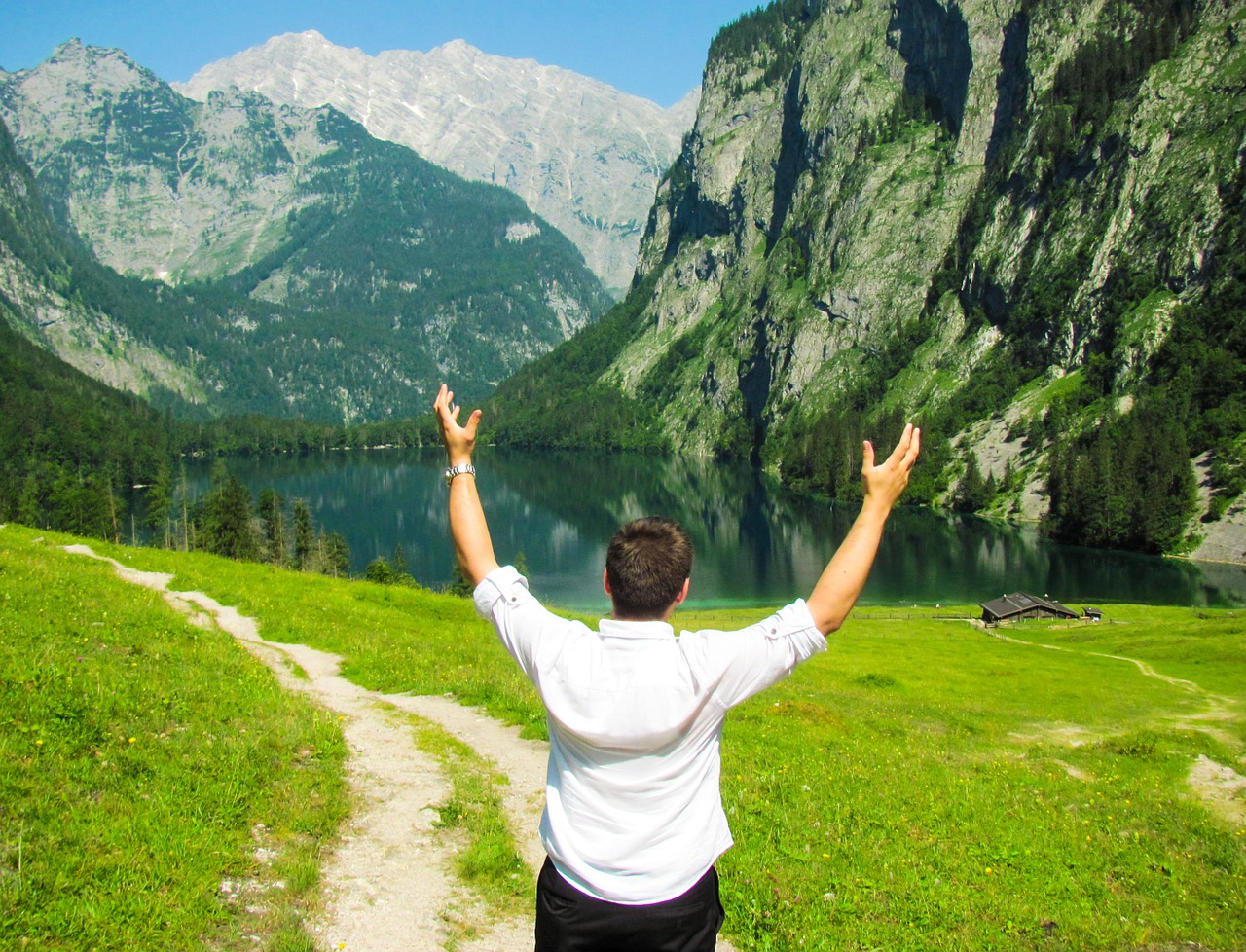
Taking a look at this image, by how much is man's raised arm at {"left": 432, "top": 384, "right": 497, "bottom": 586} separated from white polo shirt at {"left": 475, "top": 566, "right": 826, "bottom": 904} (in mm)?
483

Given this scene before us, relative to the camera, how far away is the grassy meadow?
8.63 metres

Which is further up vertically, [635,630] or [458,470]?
[458,470]

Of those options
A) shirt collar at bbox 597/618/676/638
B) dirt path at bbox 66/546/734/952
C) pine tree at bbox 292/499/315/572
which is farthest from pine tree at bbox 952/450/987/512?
shirt collar at bbox 597/618/676/638

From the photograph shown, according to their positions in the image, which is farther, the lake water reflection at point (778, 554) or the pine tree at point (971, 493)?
the pine tree at point (971, 493)

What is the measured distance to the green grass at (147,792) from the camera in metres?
7.80

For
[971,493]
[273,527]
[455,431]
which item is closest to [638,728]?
[455,431]

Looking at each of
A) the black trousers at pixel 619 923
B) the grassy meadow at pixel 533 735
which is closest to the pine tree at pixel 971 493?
the grassy meadow at pixel 533 735

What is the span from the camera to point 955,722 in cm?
3023

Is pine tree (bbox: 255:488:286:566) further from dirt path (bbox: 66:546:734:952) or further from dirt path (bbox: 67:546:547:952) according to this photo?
dirt path (bbox: 66:546:734:952)

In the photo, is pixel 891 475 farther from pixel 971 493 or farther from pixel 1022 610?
pixel 971 493

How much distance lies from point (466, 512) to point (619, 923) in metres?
2.57

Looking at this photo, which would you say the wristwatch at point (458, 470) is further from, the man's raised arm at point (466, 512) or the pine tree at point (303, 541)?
the pine tree at point (303, 541)

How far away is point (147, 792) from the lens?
33.2 ft

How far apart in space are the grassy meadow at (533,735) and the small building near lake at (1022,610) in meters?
57.4
